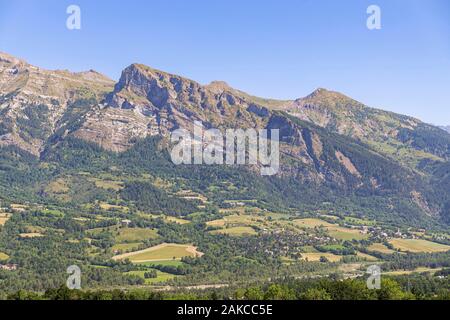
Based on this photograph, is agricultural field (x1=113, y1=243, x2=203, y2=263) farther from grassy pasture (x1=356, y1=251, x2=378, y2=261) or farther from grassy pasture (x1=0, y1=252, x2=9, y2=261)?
grassy pasture (x1=356, y1=251, x2=378, y2=261)

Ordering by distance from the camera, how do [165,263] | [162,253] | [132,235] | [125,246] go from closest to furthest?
[165,263] → [162,253] → [125,246] → [132,235]

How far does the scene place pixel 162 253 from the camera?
17650 centimetres

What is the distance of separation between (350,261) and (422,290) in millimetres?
69550

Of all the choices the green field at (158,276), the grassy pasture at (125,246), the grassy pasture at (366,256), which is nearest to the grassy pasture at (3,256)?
the grassy pasture at (125,246)

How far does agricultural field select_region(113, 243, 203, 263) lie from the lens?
6570 inches

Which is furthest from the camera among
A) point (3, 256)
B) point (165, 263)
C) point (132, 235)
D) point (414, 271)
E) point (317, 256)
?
point (132, 235)

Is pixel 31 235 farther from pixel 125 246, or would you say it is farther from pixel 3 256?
pixel 125 246

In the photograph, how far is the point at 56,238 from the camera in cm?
17662

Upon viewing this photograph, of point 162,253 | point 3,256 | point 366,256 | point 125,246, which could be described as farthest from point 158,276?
point 366,256

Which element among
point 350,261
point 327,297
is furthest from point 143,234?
point 327,297

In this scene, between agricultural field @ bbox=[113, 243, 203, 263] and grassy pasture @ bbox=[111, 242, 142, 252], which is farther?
grassy pasture @ bbox=[111, 242, 142, 252]

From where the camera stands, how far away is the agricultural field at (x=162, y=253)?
167 m

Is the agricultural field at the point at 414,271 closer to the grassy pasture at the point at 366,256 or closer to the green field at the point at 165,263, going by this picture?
the grassy pasture at the point at 366,256

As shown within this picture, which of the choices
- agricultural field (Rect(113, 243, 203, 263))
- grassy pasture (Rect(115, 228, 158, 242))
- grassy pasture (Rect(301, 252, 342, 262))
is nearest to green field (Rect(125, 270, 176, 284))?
agricultural field (Rect(113, 243, 203, 263))
